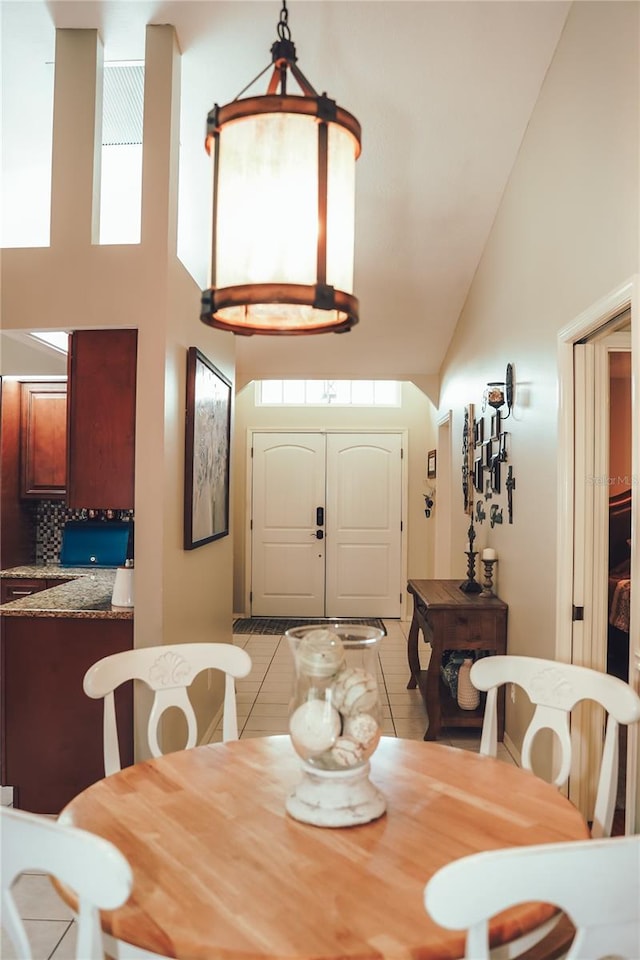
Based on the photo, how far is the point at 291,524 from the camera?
24.2ft

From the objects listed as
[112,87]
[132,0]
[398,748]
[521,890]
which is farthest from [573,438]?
[112,87]

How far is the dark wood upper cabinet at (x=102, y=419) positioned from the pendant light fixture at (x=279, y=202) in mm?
1618

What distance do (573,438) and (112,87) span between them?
281 cm

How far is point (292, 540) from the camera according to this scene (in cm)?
736

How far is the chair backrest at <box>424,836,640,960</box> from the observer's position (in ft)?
2.82

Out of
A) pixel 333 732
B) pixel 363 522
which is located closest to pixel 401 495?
pixel 363 522

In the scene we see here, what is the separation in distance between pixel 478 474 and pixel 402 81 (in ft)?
7.85

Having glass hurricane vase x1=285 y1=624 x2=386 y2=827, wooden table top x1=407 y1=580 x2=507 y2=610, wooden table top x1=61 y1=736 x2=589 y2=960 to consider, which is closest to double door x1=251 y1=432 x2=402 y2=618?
wooden table top x1=407 y1=580 x2=507 y2=610

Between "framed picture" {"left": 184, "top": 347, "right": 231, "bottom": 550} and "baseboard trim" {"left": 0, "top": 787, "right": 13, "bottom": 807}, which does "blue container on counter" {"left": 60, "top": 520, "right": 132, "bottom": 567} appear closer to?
"framed picture" {"left": 184, "top": 347, "right": 231, "bottom": 550}

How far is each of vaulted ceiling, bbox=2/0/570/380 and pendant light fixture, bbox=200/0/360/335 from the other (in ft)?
6.46

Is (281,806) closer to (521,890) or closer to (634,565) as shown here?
(521,890)

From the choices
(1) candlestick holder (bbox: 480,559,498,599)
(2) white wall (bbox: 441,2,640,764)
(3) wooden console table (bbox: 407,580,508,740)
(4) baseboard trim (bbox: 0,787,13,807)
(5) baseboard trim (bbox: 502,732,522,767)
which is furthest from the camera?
(1) candlestick holder (bbox: 480,559,498,599)

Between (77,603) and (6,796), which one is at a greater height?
(77,603)

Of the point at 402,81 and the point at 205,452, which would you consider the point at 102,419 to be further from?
the point at 402,81
